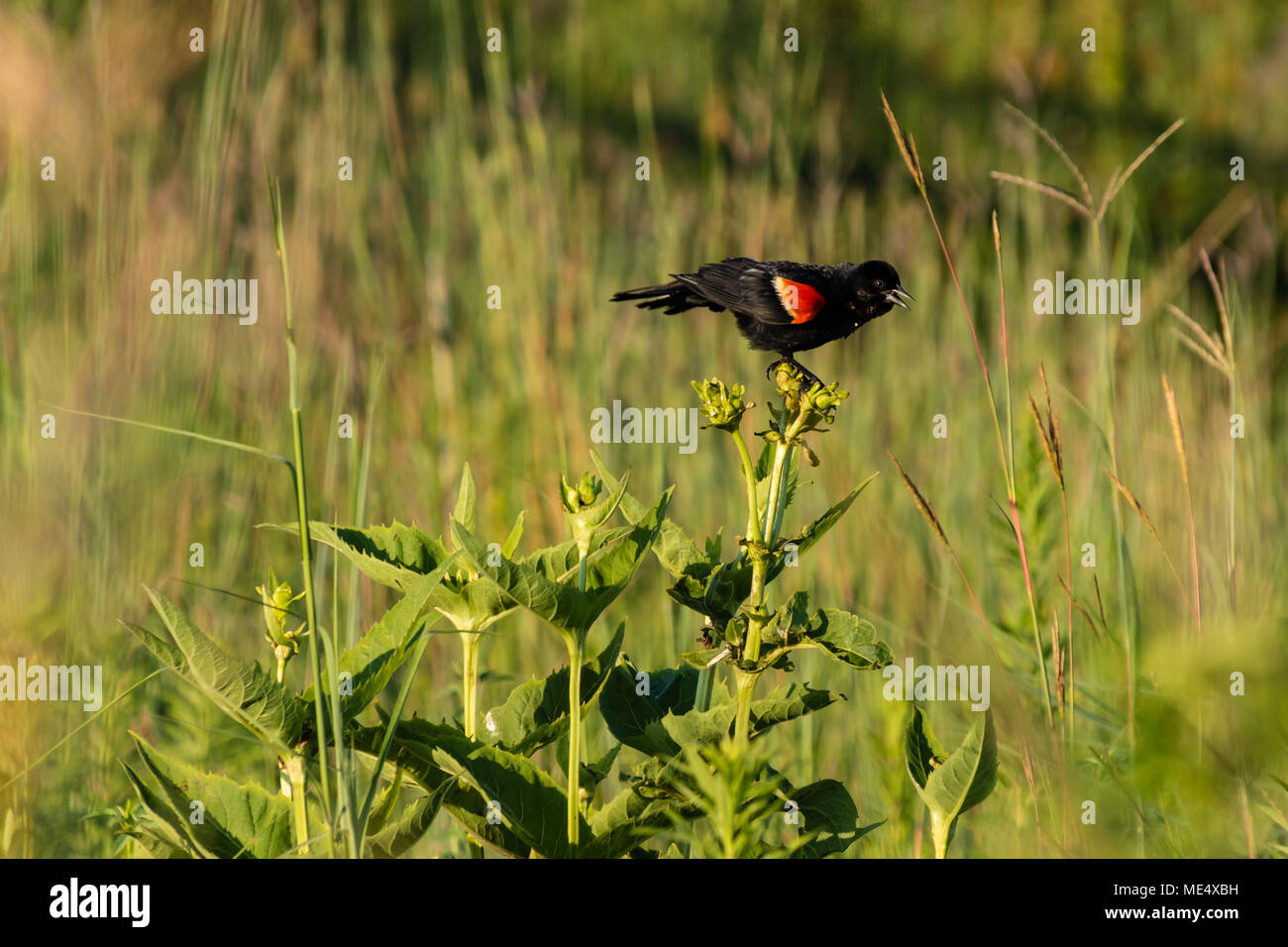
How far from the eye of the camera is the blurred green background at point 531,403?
4.96ft

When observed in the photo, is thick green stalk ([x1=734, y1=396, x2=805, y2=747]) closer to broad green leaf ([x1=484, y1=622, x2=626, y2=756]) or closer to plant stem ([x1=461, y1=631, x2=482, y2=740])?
broad green leaf ([x1=484, y1=622, x2=626, y2=756])

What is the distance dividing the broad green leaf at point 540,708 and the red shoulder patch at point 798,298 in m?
0.65

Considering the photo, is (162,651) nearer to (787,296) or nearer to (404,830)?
(404,830)

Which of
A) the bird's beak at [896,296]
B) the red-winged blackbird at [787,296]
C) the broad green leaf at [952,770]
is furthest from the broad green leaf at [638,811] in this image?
the bird's beak at [896,296]

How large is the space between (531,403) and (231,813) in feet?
6.02

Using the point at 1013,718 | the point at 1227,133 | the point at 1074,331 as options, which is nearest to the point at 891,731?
the point at 1013,718

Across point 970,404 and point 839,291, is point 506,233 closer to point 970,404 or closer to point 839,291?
point 970,404

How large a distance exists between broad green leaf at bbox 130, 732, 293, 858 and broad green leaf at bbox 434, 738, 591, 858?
0.16 meters

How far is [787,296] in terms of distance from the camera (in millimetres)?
1542

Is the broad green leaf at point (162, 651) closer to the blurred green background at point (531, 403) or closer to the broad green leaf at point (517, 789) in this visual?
the broad green leaf at point (517, 789)

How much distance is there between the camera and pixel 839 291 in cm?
167

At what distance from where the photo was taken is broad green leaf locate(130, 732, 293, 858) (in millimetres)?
971

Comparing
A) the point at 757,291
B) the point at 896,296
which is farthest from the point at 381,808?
the point at 896,296
